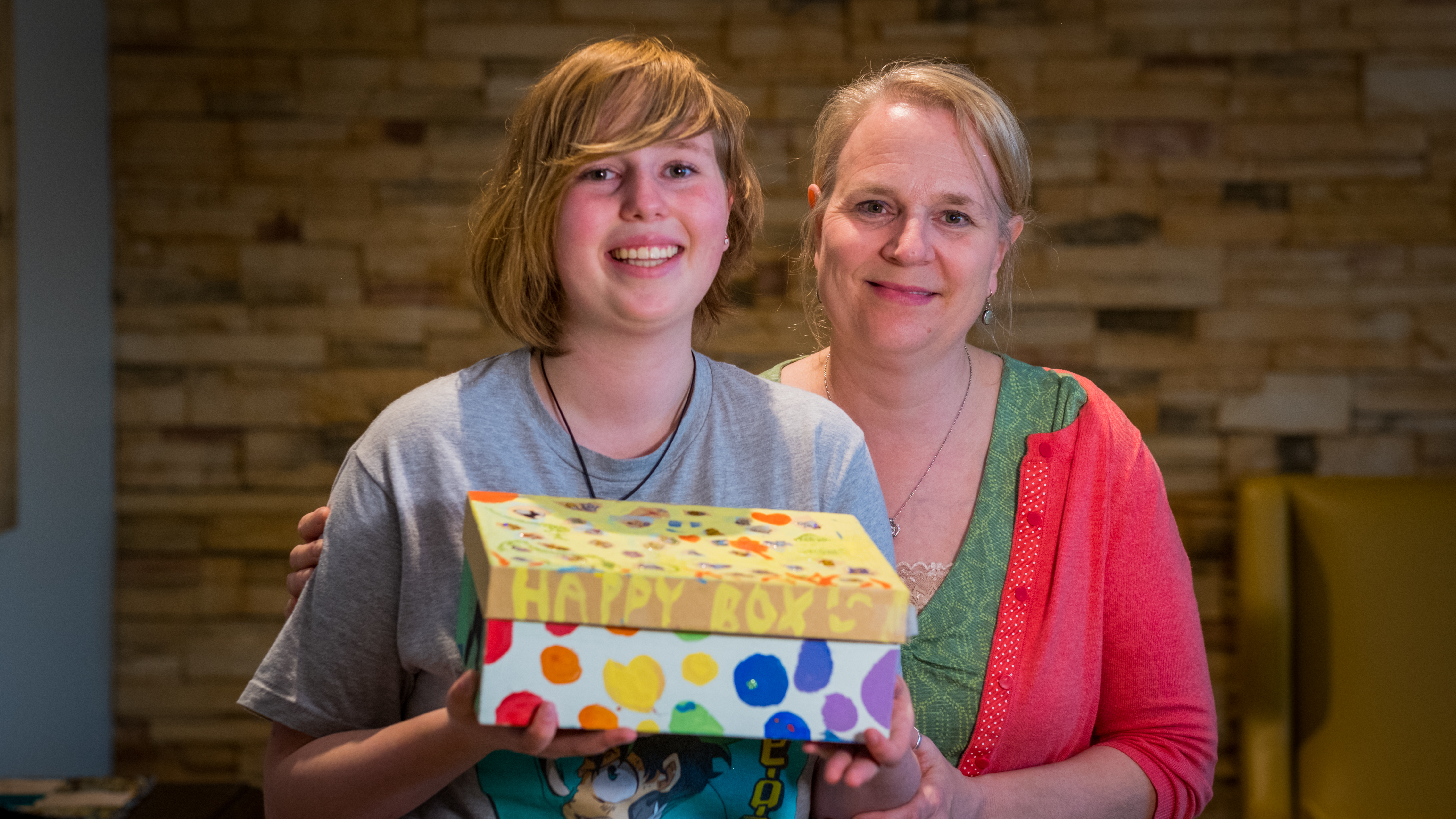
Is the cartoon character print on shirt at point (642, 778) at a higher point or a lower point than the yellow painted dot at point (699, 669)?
lower

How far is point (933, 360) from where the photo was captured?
4.73 ft

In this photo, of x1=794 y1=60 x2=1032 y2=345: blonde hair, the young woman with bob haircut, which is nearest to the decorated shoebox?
the young woman with bob haircut

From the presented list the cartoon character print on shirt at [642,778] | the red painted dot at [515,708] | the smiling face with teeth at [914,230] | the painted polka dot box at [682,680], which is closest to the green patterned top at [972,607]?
the smiling face with teeth at [914,230]

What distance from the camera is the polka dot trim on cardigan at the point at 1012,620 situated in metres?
1.33

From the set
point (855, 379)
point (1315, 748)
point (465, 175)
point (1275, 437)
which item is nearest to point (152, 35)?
point (465, 175)

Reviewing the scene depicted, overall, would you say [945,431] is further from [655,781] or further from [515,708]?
[515,708]

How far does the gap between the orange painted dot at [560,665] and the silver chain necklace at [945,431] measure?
678 mm

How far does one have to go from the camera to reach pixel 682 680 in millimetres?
775

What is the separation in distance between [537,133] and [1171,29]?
72.5 inches

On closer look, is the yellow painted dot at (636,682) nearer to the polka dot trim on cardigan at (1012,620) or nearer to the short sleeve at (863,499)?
the short sleeve at (863,499)

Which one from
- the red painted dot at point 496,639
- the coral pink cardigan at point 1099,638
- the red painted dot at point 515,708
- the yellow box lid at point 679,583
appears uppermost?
the yellow box lid at point 679,583

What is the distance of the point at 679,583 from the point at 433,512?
1.05ft

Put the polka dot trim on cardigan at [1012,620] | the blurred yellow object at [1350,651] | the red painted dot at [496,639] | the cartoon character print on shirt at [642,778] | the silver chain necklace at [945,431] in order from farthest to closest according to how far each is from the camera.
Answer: the blurred yellow object at [1350,651], the silver chain necklace at [945,431], the polka dot trim on cardigan at [1012,620], the cartoon character print on shirt at [642,778], the red painted dot at [496,639]

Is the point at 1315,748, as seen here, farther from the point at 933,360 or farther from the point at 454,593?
the point at 454,593
